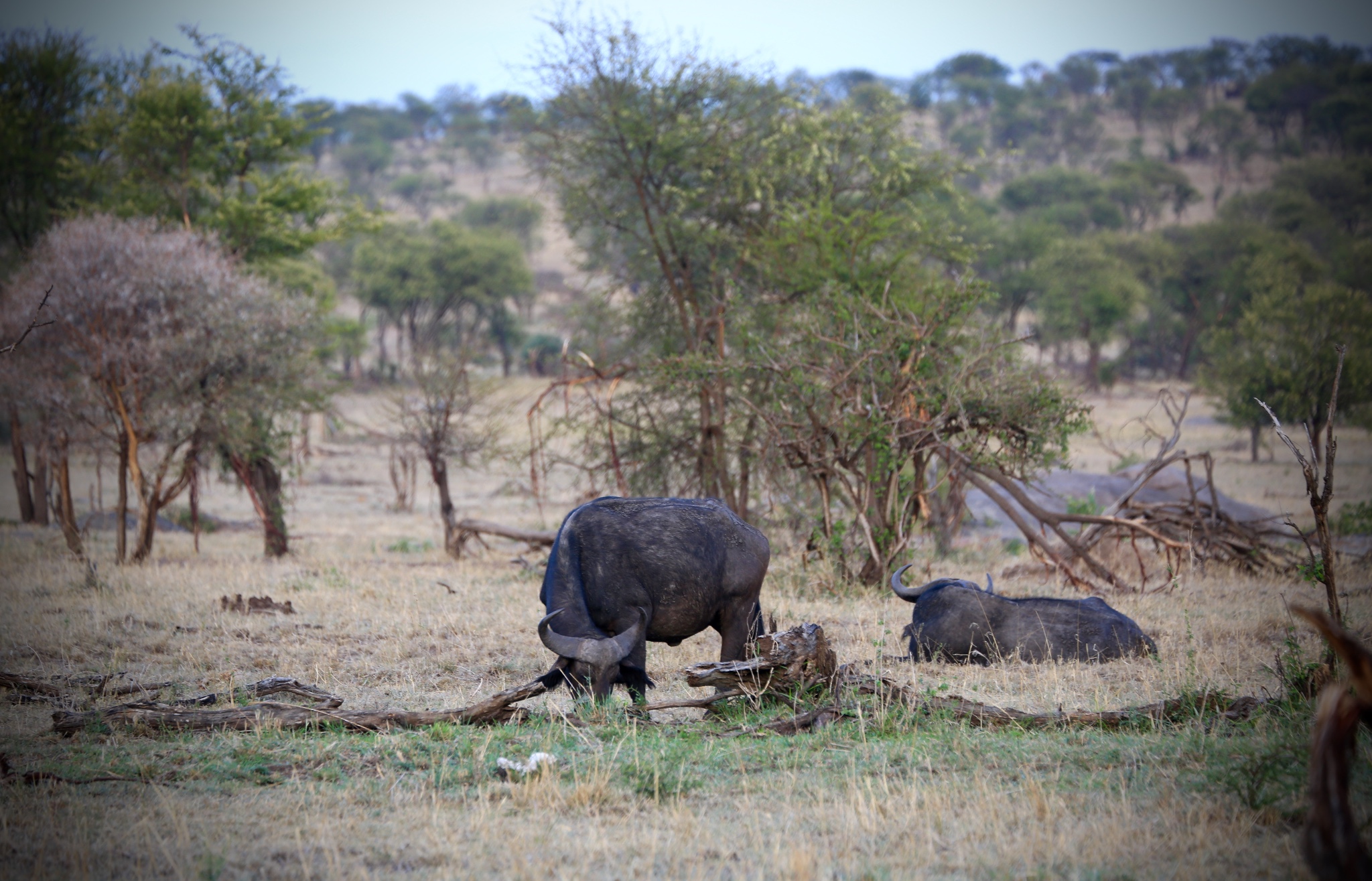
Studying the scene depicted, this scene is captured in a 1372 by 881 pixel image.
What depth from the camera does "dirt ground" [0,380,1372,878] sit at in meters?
4.57

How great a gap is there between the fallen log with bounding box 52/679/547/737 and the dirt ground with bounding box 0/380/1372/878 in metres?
0.15

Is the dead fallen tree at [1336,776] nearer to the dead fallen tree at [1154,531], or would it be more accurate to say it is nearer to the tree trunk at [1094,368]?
the dead fallen tree at [1154,531]

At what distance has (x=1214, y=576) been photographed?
13.5 meters

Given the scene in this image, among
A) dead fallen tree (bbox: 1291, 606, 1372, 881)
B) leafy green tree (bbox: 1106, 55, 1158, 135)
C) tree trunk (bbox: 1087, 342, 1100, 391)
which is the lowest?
Answer: dead fallen tree (bbox: 1291, 606, 1372, 881)

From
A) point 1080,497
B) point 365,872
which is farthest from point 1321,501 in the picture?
point 1080,497

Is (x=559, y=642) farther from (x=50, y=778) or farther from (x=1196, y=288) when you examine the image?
(x=1196, y=288)

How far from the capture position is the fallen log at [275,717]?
650 centimetres

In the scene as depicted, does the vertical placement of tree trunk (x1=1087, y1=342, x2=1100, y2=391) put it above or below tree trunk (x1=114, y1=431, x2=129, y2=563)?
above

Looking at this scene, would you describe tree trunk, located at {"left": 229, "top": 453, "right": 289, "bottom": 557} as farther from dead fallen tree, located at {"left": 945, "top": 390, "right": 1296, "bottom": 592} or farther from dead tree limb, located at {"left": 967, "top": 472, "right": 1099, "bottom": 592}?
dead tree limb, located at {"left": 967, "top": 472, "right": 1099, "bottom": 592}

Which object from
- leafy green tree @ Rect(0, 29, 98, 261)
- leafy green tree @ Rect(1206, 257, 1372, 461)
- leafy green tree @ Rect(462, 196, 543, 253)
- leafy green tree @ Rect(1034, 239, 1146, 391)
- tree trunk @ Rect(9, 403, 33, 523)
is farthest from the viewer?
leafy green tree @ Rect(462, 196, 543, 253)

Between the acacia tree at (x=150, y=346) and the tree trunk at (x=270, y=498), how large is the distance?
188 centimetres

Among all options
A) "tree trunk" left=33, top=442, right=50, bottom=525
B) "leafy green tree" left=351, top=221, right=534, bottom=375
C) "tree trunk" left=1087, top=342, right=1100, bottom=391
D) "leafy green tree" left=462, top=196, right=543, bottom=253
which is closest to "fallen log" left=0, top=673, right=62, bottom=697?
"tree trunk" left=33, top=442, right=50, bottom=525

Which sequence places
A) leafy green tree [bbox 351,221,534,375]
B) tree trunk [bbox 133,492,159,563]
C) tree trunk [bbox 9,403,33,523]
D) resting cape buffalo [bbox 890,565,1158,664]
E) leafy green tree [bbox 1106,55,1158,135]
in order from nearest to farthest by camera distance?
resting cape buffalo [bbox 890,565,1158,664] < tree trunk [bbox 133,492,159,563] < tree trunk [bbox 9,403,33,523] < leafy green tree [bbox 351,221,534,375] < leafy green tree [bbox 1106,55,1158,135]

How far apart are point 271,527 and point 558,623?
12163mm
